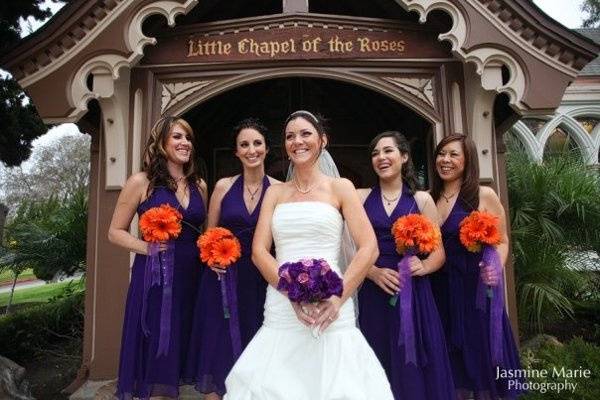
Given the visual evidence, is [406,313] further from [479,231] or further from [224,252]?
[224,252]

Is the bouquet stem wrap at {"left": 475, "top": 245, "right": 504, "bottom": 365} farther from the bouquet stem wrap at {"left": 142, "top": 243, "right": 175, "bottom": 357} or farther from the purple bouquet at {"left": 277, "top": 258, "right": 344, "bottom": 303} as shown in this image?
the bouquet stem wrap at {"left": 142, "top": 243, "right": 175, "bottom": 357}

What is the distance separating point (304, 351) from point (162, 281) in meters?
1.27

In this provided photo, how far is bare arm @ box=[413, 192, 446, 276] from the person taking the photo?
3492 millimetres

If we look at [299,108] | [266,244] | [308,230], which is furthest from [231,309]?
[299,108]

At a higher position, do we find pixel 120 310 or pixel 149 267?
pixel 149 267

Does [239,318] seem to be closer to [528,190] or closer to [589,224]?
[528,190]

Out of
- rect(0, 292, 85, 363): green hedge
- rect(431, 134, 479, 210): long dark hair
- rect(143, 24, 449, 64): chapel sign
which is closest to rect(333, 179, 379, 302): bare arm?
rect(431, 134, 479, 210): long dark hair

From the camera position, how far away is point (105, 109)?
17.3 feet

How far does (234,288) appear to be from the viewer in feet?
11.4

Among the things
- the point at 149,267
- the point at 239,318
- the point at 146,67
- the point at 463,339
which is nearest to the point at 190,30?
the point at 146,67

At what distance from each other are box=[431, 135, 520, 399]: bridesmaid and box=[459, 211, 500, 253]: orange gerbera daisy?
179 millimetres

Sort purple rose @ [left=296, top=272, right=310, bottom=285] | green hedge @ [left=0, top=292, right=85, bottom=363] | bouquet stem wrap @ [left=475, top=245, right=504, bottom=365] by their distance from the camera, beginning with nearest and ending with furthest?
purple rose @ [left=296, top=272, right=310, bottom=285] < bouquet stem wrap @ [left=475, top=245, right=504, bottom=365] < green hedge @ [left=0, top=292, right=85, bottom=363]

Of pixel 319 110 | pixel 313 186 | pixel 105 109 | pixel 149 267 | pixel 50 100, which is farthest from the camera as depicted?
pixel 319 110

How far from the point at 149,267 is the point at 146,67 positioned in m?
2.81
